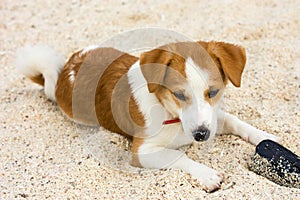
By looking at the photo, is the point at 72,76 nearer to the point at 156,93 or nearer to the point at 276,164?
the point at 156,93

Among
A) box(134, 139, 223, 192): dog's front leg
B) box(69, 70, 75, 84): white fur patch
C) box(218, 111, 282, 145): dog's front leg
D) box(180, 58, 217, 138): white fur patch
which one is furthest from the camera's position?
box(69, 70, 75, 84): white fur patch

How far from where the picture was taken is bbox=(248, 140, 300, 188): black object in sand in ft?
10.2

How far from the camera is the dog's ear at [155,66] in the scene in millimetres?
3205

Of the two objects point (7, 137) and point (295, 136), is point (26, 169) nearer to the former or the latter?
point (7, 137)

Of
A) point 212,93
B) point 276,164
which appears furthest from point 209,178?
point 212,93

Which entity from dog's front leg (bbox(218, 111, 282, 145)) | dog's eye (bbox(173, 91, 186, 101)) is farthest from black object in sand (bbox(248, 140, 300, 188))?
dog's eye (bbox(173, 91, 186, 101))

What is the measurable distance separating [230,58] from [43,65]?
5.53 feet

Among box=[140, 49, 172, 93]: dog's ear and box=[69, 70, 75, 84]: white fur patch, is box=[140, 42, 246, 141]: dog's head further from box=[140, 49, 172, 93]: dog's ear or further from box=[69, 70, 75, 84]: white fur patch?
box=[69, 70, 75, 84]: white fur patch

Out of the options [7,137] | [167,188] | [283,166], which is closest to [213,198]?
→ [167,188]

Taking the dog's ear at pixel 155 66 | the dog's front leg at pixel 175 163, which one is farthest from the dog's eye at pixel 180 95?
the dog's front leg at pixel 175 163

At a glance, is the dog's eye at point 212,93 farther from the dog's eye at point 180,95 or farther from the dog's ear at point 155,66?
the dog's ear at point 155,66

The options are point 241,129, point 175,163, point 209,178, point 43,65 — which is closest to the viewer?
point 209,178

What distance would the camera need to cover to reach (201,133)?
3.09 meters

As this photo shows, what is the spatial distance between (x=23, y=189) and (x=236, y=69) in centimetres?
157
